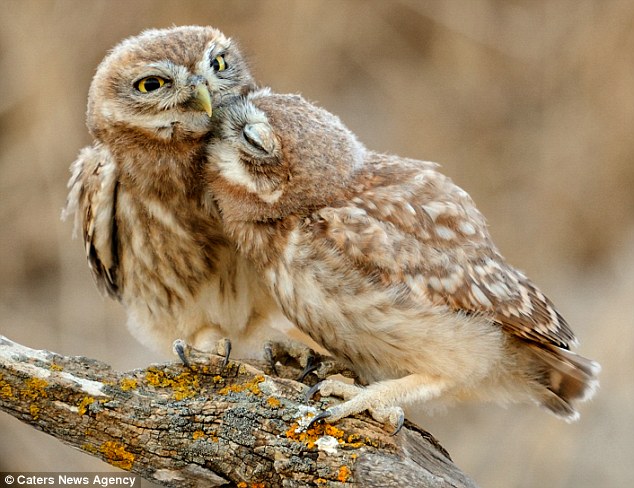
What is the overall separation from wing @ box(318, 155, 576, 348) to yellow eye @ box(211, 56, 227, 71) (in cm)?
64

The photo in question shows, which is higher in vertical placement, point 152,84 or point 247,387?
point 152,84

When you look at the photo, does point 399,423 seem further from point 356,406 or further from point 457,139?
point 457,139

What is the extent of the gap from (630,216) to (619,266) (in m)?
0.38

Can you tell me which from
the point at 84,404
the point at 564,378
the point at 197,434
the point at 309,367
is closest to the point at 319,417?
the point at 197,434

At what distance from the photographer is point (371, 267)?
114 inches

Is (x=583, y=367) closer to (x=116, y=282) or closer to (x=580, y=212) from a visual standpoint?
(x=116, y=282)

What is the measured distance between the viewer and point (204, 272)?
11.2ft

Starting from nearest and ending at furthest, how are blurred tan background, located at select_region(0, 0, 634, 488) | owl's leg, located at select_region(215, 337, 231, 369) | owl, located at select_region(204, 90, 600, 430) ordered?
1. owl, located at select_region(204, 90, 600, 430)
2. owl's leg, located at select_region(215, 337, 231, 369)
3. blurred tan background, located at select_region(0, 0, 634, 488)

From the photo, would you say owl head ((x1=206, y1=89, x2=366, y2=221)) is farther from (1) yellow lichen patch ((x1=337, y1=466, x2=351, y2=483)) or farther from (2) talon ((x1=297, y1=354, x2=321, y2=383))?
(1) yellow lichen patch ((x1=337, y1=466, x2=351, y2=483))

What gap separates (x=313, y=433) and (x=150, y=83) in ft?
4.31

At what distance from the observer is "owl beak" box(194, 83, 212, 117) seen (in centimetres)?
296

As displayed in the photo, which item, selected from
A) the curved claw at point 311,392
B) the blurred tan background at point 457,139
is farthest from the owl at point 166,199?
the blurred tan background at point 457,139

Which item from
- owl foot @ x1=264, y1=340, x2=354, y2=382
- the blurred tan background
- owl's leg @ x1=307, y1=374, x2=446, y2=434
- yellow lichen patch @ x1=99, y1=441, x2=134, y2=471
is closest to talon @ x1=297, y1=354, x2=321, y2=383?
owl foot @ x1=264, y1=340, x2=354, y2=382

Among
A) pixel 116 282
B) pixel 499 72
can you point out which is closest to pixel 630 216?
pixel 499 72
